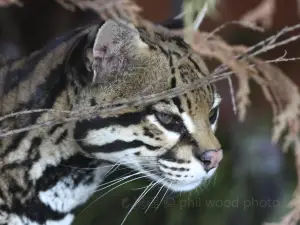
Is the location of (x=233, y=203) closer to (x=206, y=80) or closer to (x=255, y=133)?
(x=255, y=133)

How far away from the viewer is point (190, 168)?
54.2 inches

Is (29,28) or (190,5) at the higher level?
(29,28)

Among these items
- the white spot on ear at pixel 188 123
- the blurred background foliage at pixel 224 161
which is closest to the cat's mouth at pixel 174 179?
the white spot on ear at pixel 188 123

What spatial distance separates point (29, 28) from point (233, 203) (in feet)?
3.98

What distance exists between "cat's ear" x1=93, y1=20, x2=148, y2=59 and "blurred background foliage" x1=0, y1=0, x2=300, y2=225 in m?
0.79

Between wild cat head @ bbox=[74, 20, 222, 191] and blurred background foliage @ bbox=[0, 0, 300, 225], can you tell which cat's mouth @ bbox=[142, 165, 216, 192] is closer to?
wild cat head @ bbox=[74, 20, 222, 191]

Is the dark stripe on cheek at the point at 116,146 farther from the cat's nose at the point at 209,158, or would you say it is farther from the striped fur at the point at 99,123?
the cat's nose at the point at 209,158

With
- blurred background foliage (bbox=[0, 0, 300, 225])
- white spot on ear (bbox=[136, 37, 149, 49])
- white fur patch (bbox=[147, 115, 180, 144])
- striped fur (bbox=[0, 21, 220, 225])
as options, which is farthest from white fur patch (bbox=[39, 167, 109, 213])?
blurred background foliage (bbox=[0, 0, 300, 225])

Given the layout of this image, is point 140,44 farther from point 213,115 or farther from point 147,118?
point 213,115

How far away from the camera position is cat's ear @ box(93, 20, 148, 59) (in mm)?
1256

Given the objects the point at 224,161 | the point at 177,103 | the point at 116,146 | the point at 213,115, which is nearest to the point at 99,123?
the point at 116,146

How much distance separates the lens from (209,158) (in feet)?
4.49

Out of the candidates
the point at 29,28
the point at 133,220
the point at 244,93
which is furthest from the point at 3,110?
the point at 29,28

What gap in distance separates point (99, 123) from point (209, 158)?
0.24m
